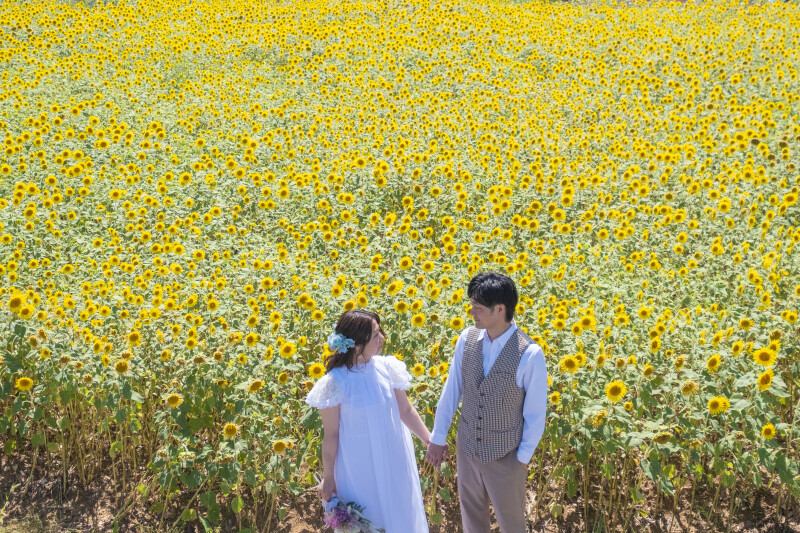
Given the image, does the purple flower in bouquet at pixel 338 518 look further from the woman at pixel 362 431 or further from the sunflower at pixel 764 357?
the sunflower at pixel 764 357

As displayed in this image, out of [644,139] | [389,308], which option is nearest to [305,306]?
[389,308]

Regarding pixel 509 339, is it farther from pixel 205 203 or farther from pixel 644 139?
pixel 644 139

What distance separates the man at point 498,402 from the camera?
8.44ft

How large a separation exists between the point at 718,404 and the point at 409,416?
4.49 ft

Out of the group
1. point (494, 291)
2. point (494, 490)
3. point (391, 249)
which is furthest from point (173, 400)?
point (391, 249)

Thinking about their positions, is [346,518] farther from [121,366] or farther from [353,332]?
[121,366]

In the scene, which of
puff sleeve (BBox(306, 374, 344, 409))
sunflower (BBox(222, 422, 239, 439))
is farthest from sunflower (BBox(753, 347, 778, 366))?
sunflower (BBox(222, 422, 239, 439))

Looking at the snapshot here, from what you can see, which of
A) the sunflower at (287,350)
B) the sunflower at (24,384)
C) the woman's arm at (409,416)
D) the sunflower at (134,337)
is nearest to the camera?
the woman's arm at (409,416)

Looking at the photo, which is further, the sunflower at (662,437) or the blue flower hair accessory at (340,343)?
the sunflower at (662,437)

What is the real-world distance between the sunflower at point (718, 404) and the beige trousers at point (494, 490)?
0.93 m

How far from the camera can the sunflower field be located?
339 cm

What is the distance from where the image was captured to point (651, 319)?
3924 mm

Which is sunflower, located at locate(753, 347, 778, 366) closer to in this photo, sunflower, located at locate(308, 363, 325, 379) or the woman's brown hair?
the woman's brown hair

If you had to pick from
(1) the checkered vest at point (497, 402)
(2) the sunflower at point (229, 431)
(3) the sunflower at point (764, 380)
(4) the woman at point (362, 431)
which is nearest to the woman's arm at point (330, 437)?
(4) the woman at point (362, 431)
